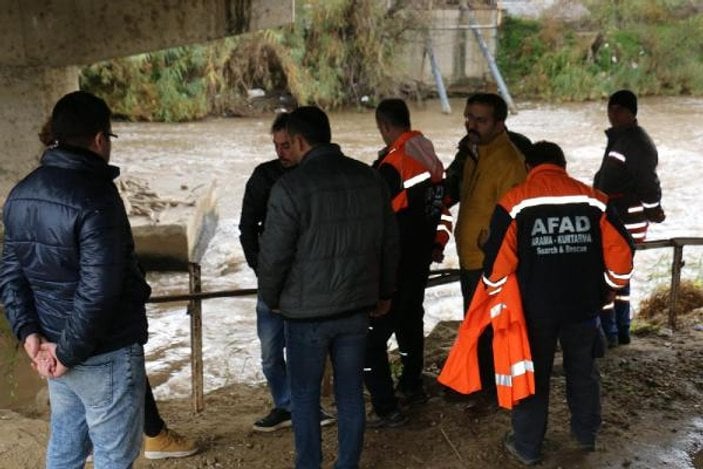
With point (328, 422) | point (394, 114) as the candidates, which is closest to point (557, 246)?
point (394, 114)

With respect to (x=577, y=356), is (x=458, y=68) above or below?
above

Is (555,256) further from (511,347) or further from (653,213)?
(653,213)

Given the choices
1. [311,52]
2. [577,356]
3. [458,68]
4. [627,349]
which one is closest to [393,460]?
[577,356]

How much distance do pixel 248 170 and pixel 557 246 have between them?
1404 centimetres

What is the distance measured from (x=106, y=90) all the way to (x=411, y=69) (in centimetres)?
951

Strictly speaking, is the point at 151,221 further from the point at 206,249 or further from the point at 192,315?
the point at 192,315

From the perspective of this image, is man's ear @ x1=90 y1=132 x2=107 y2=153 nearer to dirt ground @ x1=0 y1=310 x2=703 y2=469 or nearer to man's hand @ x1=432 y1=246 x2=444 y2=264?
dirt ground @ x1=0 y1=310 x2=703 y2=469

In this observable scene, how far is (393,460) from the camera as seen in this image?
3.86 m

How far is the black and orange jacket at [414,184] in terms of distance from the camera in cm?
397

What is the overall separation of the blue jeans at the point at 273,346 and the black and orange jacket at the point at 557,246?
3.71ft

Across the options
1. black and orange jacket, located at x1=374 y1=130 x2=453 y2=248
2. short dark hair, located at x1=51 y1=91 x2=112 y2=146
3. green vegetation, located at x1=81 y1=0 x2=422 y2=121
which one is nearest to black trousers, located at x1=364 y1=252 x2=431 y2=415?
black and orange jacket, located at x1=374 y1=130 x2=453 y2=248

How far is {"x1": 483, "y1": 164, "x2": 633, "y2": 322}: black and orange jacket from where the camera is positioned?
3402 mm

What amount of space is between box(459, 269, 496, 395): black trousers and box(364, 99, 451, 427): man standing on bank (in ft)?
0.92

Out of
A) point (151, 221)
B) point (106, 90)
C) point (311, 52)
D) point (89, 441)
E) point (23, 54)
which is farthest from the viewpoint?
point (311, 52)
